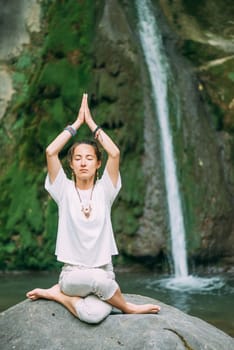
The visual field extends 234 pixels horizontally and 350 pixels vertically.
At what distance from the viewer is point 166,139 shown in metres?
10.9

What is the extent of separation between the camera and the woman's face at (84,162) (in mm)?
4762

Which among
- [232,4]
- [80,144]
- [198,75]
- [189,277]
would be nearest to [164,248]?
[189,277]

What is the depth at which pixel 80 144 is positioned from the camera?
4836mm

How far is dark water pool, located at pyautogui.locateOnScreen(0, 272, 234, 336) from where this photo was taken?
7.95 meters

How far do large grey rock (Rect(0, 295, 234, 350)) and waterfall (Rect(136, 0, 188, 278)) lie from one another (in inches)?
222

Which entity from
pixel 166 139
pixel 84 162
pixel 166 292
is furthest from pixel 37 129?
pixel 84 162

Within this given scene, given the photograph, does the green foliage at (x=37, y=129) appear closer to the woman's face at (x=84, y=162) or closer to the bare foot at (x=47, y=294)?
the bare foot at (x=47, y=294)

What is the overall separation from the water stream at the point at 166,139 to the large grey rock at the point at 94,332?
16.0 feet

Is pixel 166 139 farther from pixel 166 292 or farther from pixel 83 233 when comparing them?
pixel 83 233

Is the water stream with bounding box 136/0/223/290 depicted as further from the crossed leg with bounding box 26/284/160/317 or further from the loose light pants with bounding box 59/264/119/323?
the loose light pants with bounding box 59/264/119/323

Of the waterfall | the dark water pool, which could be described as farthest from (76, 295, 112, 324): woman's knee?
the waterfall

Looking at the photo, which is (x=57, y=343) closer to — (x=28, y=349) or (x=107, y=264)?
(x=28, y=349)

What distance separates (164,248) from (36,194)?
6.28 feet

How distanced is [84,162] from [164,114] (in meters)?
6.36
